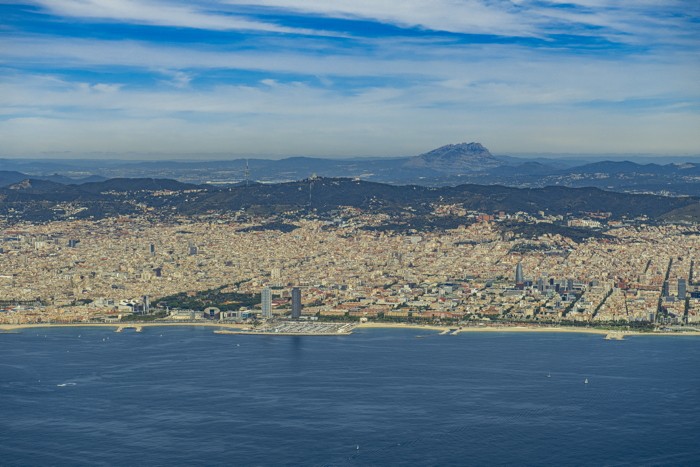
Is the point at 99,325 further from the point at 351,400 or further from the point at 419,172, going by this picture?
the point at 419,172

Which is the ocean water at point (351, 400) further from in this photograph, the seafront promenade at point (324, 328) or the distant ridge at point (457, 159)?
the distant ridge at point (457, 159)

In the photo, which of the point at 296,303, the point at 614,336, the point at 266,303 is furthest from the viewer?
the point at 266,303

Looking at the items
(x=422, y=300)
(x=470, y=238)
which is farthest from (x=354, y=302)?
(x=470, y=238)

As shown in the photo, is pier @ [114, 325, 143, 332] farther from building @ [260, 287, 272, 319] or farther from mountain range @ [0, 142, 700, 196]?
mountain range @ [0, 142, 700, 196]

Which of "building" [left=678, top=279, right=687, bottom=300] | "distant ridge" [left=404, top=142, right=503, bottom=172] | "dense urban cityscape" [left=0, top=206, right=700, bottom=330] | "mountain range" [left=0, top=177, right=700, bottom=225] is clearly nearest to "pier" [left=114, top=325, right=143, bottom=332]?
"dense urban cityscape" [left=0, top=206, right=700, bottom=330]

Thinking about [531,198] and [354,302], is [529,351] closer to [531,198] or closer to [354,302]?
[354,302]

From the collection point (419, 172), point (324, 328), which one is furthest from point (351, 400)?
point (419, 172)
